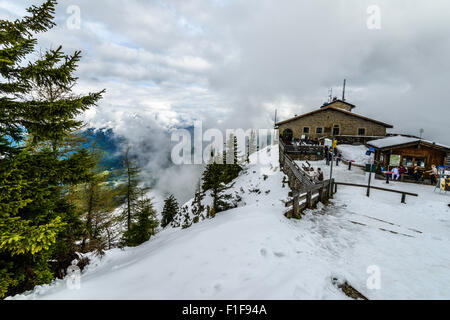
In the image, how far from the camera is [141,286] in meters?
4.36

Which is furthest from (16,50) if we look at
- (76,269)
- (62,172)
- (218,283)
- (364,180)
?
(364,180)

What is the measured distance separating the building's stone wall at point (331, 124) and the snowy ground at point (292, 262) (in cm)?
2533

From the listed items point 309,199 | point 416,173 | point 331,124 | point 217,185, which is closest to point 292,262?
point 309,199

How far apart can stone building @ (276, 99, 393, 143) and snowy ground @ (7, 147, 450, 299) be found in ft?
80.6

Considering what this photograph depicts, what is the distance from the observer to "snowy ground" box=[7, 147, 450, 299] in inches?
162

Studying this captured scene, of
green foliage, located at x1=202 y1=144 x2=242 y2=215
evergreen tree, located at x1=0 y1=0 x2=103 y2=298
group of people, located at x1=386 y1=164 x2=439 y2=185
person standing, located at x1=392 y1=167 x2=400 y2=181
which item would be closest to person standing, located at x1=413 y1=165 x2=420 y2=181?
group of people, located at x1=386 y1=164 x2=439 y2=185

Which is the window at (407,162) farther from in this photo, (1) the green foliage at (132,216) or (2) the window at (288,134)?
(1) the green foliage at (132,216)

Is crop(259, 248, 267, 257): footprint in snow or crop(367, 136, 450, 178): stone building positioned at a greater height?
crop(367, 136, 450, 178): stone building

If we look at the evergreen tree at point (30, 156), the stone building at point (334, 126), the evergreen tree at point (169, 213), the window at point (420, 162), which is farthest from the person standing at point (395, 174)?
the evergreen tree at point (169, 213)

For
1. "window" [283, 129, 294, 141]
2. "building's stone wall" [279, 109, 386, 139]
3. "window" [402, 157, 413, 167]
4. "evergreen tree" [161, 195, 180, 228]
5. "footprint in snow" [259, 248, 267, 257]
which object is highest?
"building's stone wall" [279, 109, 386, 139]

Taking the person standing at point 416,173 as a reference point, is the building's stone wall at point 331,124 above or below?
above

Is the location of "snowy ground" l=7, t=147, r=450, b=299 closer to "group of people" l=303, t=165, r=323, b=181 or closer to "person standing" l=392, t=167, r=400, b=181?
"group of people" l=303, t=165, r=323, b=181

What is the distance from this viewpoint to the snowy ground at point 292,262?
411 cm

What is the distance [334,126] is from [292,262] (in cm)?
3306
